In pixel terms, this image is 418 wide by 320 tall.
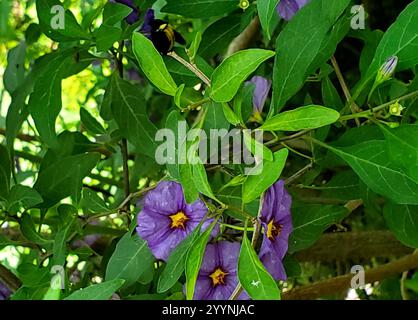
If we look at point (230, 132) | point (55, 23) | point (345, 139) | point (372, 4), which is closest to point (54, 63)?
point (55, 23)

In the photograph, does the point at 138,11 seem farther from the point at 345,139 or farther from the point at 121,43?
the point at 345,139

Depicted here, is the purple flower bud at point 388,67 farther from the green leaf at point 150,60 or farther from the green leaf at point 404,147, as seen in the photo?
the green leaf at point 150,60

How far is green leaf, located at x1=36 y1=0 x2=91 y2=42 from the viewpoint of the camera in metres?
0.75

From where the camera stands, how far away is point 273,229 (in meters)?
0.70

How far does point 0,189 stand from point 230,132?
271 millimetres

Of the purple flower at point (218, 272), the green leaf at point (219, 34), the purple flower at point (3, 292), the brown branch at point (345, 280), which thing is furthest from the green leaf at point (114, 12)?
the brown branch at point (345, 280)

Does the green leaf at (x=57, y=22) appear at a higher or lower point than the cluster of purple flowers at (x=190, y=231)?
higher

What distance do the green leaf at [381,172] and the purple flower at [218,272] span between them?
150mm

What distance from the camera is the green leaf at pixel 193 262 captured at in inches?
22.7

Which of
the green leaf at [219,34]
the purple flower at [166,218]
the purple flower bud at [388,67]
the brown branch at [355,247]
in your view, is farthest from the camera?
the brown branch at [355,247]

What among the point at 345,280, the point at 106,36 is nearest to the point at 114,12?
the point at 106,36

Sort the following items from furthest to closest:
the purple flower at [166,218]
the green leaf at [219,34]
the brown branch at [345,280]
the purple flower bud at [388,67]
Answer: the brown branch at [345,280] < the green leaf at [219,34] < the purple flower at [166,218] < the purple flower bud at [388,67]

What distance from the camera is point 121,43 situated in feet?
2.73

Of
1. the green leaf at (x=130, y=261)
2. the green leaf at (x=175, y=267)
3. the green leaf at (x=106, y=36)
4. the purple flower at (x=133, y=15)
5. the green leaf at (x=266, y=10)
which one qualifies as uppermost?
the purple flower at (x=133, y=15)
